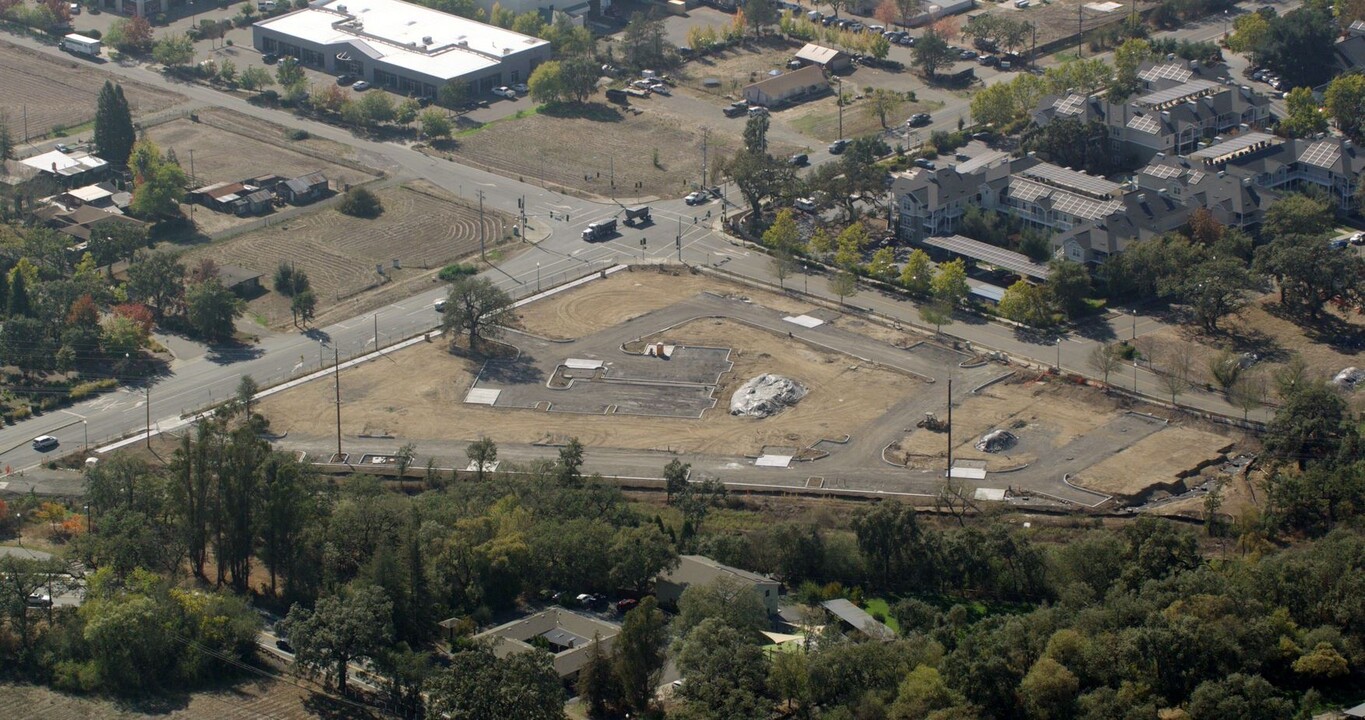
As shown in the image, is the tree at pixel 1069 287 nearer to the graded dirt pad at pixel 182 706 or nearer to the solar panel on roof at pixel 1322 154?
the solar panel on roof at pixel 1322 154

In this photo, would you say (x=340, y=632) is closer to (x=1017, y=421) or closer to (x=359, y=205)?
(x=1017, y=421)

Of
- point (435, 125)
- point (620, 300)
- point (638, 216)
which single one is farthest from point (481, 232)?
point (435, 125)

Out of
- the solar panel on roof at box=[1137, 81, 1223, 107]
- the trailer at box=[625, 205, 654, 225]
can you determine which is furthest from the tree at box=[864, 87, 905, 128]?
the trailer at box=[625, 205, 654, 225]

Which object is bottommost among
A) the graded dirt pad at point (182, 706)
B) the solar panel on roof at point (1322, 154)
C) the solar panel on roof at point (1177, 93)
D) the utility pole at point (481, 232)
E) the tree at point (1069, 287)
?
the utility pole at point (481, 232)

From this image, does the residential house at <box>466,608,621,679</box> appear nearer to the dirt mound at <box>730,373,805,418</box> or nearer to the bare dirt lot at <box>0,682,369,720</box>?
the bare dirt lot at <box>0,682,369,720</box>

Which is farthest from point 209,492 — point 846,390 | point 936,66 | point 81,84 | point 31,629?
point 936,66

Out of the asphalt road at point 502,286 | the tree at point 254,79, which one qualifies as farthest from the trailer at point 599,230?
the tree at point 254,79

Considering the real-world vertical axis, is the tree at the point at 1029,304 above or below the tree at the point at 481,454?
above
